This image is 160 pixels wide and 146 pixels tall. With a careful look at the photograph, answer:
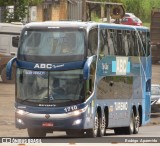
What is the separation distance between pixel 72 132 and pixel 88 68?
2.75 metres

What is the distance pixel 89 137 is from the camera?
32781 millimetres

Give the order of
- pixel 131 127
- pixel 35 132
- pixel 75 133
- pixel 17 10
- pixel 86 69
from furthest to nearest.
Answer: pixel 17 10
pixel 131 127
pixel 75 133
pixel 35 132
pixel 86 69

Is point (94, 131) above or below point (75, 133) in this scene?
above

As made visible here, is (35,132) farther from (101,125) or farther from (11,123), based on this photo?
(11,123)

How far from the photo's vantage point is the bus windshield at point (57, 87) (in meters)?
31.8

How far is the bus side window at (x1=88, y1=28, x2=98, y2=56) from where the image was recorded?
106 feet

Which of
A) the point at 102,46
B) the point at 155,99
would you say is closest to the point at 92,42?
the point at 102,46

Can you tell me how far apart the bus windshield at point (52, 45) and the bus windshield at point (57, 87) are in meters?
0.50

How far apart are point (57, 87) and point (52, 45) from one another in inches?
55.7

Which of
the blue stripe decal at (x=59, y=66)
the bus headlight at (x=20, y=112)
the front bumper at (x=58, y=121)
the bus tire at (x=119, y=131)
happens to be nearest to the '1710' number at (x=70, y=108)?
the front bumper at (x=58, y=121)

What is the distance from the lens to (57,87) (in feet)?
104

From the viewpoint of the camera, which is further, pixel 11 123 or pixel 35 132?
pixel 11 123

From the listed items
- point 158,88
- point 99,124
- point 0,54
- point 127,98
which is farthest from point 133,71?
point 0,54

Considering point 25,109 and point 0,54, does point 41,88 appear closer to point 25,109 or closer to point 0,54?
point 25,109
